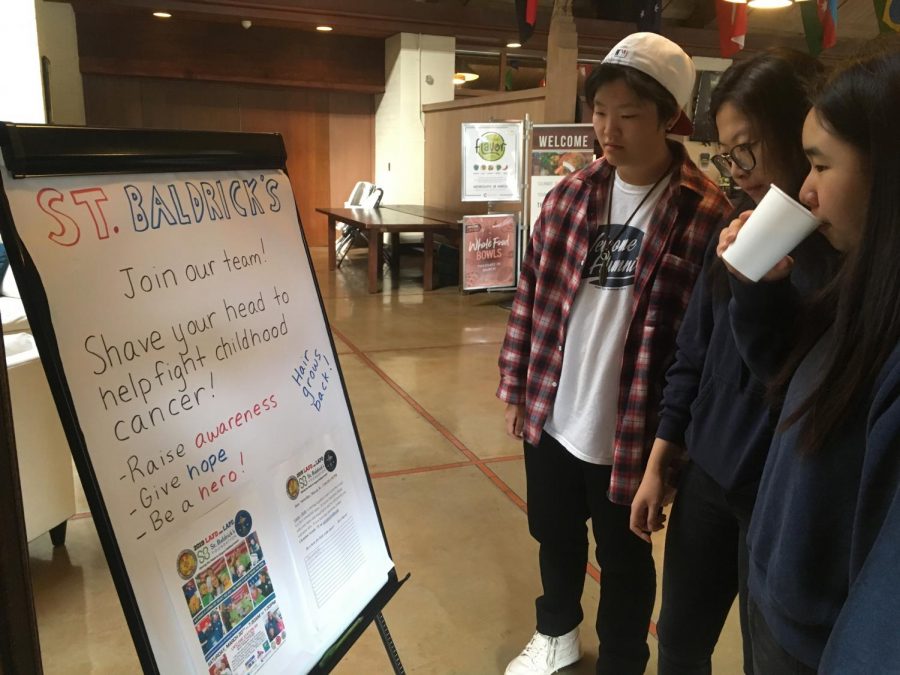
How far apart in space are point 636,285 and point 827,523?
27.3 inches

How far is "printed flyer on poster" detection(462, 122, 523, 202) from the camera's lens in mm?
5617

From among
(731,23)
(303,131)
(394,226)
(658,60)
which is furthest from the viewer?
(303,131)

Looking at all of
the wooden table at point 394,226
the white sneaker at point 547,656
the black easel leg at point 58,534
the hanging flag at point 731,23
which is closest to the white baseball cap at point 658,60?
the white sneaker at point 547,656

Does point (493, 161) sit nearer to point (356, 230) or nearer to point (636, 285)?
point (356, 230)

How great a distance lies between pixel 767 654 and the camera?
95cm

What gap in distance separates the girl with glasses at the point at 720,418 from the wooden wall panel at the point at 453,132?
4702mm

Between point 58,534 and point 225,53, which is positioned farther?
point 225,53

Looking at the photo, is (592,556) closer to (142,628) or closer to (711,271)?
(711,271)

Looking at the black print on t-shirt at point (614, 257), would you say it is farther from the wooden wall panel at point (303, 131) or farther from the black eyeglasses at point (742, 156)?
the wooden wall panel at point (303, 131)

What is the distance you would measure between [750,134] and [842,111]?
A: 0.41 meters

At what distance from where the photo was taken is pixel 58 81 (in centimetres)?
766

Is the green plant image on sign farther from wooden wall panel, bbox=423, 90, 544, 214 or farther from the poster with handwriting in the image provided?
the poster with handwriting

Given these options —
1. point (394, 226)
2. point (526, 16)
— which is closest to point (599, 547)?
point (394, 226)

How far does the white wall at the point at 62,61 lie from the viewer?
296 inches
